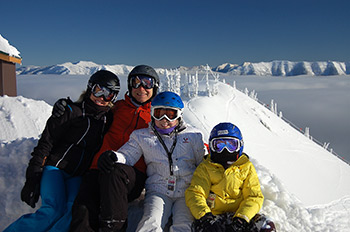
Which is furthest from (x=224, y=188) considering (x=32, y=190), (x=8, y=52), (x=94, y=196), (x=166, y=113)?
(x=8, y=52)

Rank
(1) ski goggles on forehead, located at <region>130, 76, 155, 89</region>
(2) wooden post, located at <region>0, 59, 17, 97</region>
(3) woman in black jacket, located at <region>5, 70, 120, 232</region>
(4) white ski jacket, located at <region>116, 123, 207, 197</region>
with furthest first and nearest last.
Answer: (2) wooden post, located at <region>0, 59, 17, 97</region>
(1) ski goggles on forehead, located at <region>130, 76, 155, 89</region>
(4) white ski jacket, located at <region>116, 123, 207, 197</region>
(3) woman in black jacket, located at <region>5, 70, 120, 232</region>

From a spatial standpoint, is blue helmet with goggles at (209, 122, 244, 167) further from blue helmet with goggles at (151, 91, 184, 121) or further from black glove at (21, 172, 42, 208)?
black glove at (21, 172, 42, 208)

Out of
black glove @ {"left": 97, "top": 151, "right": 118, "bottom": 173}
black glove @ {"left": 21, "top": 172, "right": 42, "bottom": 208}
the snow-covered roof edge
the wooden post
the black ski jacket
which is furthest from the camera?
the wooden post

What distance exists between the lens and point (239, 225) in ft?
8.92

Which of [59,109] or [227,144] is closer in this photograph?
[227,144]

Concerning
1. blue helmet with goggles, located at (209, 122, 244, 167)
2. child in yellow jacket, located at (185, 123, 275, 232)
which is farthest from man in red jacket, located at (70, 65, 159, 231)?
blue helmet with goggles, located at (209, 122, 244, 167)

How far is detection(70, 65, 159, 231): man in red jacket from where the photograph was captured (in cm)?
276

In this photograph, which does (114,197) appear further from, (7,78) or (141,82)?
(7,78)

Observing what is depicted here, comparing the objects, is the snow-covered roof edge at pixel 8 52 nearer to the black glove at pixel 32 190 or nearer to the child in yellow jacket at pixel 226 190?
the black glove at pixel 32 190

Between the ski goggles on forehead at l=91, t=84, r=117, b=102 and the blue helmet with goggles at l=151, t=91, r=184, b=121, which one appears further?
the ski goggles on forehead at l=91, t=84, r=117, b=102

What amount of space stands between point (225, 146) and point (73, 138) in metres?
2.00

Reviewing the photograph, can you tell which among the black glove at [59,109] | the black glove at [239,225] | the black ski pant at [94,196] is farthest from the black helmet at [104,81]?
the black glove at [239,225]

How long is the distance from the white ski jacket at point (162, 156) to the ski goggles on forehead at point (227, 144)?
0.99ft

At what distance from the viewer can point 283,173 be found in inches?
1266
